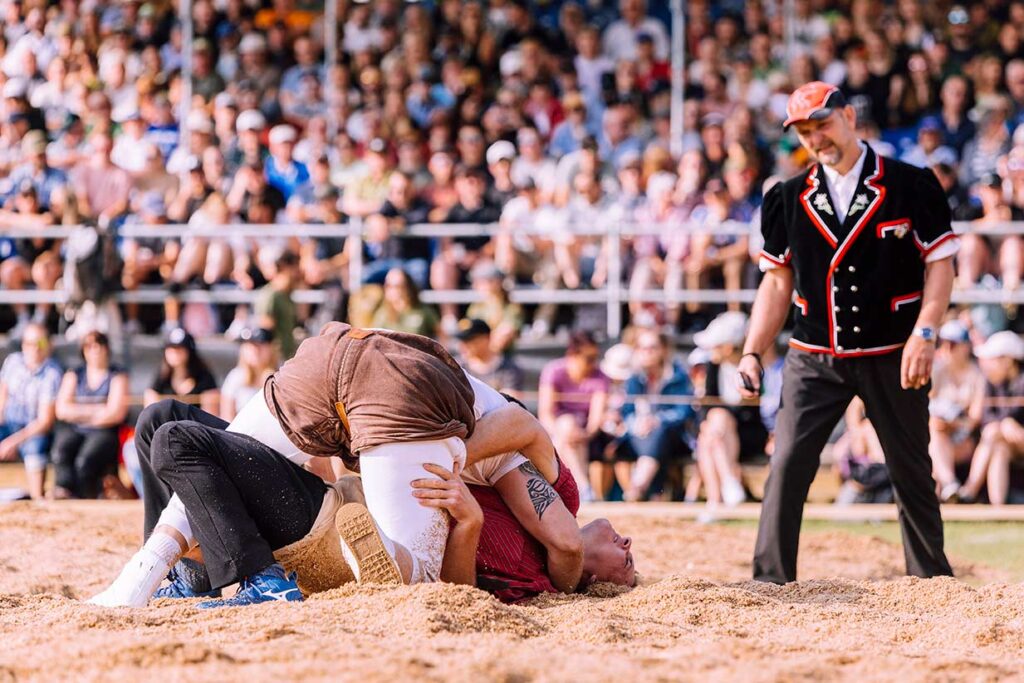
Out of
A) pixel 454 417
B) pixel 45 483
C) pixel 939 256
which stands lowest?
pixel 45 483

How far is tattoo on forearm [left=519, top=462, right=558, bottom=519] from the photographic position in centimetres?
543

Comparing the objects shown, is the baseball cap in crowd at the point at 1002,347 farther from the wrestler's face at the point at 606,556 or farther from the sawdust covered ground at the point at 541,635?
the wrestler's face at the point at 606,556

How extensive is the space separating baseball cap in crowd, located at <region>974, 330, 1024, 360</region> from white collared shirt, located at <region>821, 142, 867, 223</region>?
4.13m

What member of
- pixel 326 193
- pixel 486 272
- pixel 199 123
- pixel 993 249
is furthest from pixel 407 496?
pixel 199 123

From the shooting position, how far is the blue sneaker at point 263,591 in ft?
16.4

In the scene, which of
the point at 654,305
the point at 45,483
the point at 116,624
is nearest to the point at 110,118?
the point at 45,483

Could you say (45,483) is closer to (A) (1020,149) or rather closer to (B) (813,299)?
(B) (813,299)

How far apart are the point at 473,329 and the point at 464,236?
1.76 m

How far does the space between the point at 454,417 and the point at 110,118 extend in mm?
9473

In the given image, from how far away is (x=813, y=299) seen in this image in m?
6.36

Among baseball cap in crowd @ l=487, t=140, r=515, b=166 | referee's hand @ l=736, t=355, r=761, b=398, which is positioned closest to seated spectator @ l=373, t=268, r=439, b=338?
baseball cap in crowd @ l=487, t=140, r=515, b=166

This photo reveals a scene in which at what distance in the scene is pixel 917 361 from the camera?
599cm

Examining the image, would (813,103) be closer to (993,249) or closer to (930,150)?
(993,249)

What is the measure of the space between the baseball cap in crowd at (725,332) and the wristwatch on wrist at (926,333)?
4.36m
